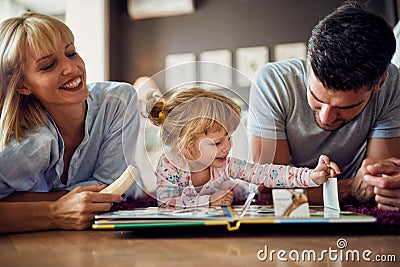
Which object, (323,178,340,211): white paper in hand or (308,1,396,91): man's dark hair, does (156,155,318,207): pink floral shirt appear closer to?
(323,178,340,211): white paper in hand

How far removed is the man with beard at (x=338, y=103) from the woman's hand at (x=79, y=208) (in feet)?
1.06

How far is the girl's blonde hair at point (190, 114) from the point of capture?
79 centimetres

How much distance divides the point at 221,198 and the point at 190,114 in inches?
6.8

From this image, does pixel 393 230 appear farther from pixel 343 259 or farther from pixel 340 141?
pixel 340 141

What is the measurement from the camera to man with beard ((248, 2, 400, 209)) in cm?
80

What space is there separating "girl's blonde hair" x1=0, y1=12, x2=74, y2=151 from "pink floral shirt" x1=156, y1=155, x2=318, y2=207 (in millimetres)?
289

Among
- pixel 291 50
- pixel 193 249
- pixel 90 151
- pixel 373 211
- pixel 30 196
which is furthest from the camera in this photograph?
pixel 291 50

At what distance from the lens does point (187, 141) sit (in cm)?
79

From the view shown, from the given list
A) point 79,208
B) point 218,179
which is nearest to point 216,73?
point 218,179

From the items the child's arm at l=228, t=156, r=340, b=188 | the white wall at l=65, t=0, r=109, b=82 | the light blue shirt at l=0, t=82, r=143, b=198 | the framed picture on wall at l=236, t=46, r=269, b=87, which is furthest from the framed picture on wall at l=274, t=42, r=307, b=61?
the child's arm at l=228, t=156, r=340, b=188

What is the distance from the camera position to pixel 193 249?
22.2 inches

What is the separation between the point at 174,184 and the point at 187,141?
0.30 ft

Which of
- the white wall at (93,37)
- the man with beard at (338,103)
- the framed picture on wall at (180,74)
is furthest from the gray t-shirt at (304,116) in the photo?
the white wall at (93,37)

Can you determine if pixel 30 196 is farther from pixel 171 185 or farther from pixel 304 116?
pixel 304 116
